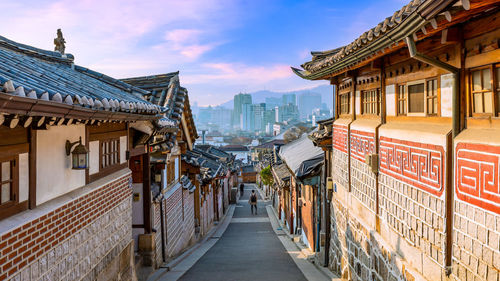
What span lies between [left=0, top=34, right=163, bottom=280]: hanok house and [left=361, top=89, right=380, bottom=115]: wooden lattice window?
462 cm

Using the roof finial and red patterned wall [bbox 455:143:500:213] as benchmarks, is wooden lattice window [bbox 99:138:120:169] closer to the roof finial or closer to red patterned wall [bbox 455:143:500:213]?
the roof finial

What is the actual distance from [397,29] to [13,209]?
5.02 m

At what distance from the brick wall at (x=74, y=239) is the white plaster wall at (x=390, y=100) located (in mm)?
5571

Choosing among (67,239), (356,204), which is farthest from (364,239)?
(67,239)

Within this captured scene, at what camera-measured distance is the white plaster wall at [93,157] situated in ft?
24.2

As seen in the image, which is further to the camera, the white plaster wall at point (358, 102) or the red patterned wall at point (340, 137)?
the red patterned wall at point (340, 137)

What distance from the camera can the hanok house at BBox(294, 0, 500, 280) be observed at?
4.40 m

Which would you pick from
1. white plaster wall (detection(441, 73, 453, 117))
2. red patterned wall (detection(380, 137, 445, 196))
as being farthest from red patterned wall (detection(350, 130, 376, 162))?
white plaster wall (detection(441, 73, 453, 117))

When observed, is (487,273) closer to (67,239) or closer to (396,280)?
(396,280)

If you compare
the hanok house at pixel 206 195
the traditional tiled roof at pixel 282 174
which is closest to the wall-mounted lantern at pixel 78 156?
the hanok house at pixel 206 195

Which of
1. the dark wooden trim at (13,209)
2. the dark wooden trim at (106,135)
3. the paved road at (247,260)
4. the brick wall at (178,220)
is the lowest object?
the paved road at (247,260)

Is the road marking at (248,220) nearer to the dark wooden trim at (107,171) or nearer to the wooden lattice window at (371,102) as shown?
the dark wooden trim at (107,171)

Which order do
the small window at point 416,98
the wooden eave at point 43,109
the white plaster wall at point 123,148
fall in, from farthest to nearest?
the white plaster wall at point 123,148 < the small window at point 416,98 < the wooden eave at point 43,109

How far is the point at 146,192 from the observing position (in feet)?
39.6
